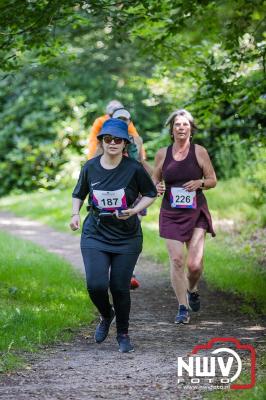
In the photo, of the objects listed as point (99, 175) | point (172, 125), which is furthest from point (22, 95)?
point (99, 175)

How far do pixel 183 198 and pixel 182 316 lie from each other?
1.24 metres

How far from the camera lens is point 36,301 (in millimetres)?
9094

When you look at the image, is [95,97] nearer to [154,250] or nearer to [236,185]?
[236,185]

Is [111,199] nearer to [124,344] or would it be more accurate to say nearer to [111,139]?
[111,139]

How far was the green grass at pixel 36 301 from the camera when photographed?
7.34m

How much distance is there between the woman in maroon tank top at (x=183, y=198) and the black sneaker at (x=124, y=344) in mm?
1508

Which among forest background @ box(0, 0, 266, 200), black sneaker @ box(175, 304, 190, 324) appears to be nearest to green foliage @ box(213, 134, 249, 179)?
forest background @ box(0, 0, 266, 200)

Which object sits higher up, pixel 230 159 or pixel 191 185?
pixel 230 159

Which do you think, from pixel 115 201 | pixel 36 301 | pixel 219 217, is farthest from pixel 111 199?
pixel 219 217

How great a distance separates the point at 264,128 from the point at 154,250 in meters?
3.43

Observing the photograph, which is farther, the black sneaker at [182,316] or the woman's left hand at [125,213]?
the black sneaker at [182,316]

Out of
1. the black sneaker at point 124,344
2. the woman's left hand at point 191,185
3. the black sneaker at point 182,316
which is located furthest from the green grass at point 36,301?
the woman's left hand at point 191,185

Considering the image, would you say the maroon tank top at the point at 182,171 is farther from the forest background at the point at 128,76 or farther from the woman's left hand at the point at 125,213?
the woman's left hand at the point at 125,213

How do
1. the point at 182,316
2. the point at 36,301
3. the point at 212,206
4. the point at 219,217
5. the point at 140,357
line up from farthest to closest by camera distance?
the point at 212,206
the point at 219,217
the point at 36,301
the point at 182,316
the point at 140,357
